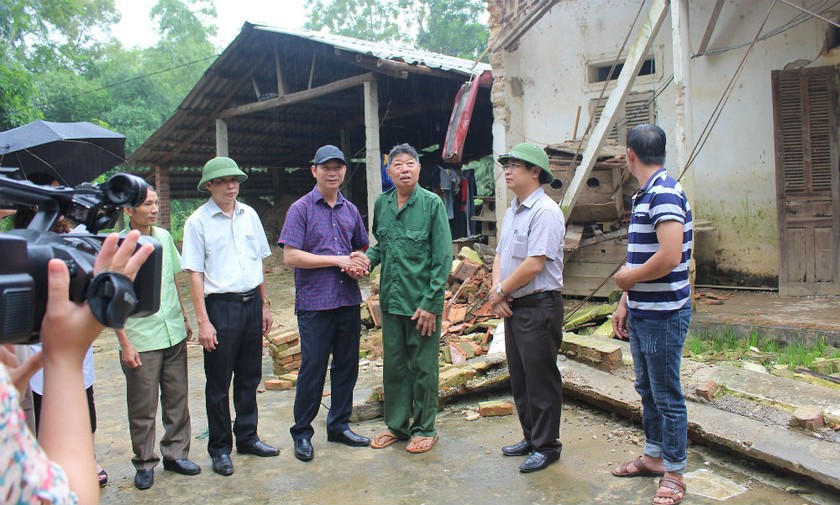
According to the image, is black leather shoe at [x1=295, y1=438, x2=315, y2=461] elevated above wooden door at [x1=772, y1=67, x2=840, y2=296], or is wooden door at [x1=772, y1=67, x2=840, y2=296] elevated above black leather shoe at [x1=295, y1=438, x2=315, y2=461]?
wooden door at [x1=772, y1=67, x2=840, y2=296]

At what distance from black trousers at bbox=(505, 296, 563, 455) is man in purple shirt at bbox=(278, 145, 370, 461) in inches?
42.4

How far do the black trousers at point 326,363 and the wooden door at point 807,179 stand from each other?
531 cm

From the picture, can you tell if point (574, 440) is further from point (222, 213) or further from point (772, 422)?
point (222, 213)

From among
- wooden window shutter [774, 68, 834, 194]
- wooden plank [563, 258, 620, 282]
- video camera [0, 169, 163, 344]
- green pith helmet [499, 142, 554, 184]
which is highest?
wooden window shutter [774, 68, 834, 194]

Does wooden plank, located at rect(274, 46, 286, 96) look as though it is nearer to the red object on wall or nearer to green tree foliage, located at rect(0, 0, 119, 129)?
the red object on wall

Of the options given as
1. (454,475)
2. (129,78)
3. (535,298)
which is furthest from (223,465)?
(129,78)

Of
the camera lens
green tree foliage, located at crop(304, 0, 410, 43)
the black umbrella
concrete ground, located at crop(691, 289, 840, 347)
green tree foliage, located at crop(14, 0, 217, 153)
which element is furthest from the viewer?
green tree foliage, located at crop(304, 0, 410, 43)

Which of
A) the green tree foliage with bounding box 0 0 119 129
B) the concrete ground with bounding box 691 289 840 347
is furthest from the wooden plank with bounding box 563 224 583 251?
the green tree foliage with bounding box 0 0 119 129

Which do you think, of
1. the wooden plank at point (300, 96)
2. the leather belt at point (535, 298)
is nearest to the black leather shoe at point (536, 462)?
the leather belt at point (535, 298)

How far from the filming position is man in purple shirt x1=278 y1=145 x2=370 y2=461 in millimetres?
3928

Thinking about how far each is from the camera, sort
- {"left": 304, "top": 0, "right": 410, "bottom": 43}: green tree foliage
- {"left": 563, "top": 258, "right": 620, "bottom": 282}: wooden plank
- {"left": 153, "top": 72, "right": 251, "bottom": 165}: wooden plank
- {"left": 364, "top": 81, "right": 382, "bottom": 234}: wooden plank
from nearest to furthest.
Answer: {"left": 563, "top": 258, "right": 620, "bottom": 282}: wooden plank < {"left": 364, "top": 81, "right": 382, "bottom": 234}: wooden plank < {"left": 153, "top": 72, "right": 251, "bottom": 165}: wooden plank < {"left": 304, "top": 0, "right": 410, "bottom": 43}: green tree foliage

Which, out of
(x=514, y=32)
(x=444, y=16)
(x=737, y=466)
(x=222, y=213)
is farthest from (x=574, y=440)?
(x=444, y=16)

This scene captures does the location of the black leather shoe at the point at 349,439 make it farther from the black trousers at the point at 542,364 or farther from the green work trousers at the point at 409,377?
the black trousers at the point at 542,364

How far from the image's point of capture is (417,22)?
3325cm
